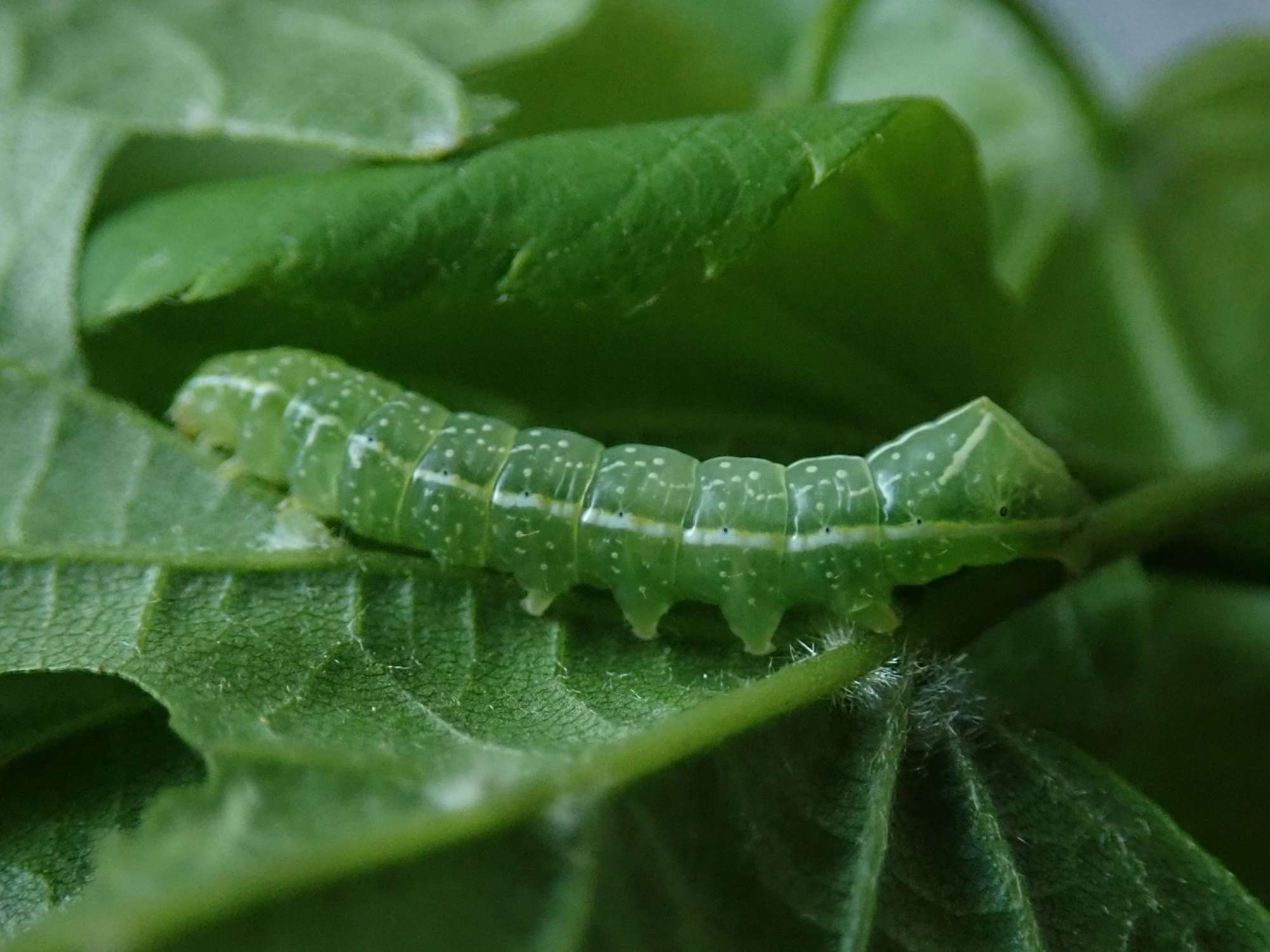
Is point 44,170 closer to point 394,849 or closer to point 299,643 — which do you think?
point 299,643

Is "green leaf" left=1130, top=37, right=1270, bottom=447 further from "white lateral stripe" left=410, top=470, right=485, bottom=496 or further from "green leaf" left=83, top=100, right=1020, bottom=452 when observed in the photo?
"white lateral stripe" left=410, top=470, right=485, bottom=496

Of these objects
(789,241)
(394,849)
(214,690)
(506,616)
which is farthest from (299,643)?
(789,241)

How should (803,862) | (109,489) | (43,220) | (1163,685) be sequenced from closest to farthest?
(803,862) → (109,489) → (43,220) → (1163,685)

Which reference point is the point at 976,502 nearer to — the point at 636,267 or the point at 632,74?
the point at 636,267

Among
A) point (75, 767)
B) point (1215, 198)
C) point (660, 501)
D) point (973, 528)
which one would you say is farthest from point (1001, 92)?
point (75, 767)

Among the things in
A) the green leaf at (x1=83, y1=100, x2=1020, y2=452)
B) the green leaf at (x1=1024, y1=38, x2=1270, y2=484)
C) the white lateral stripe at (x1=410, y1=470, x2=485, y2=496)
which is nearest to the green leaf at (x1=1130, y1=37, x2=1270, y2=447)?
the green leaf at (x1=1024, y1=38, x2=1270, y2=484)
